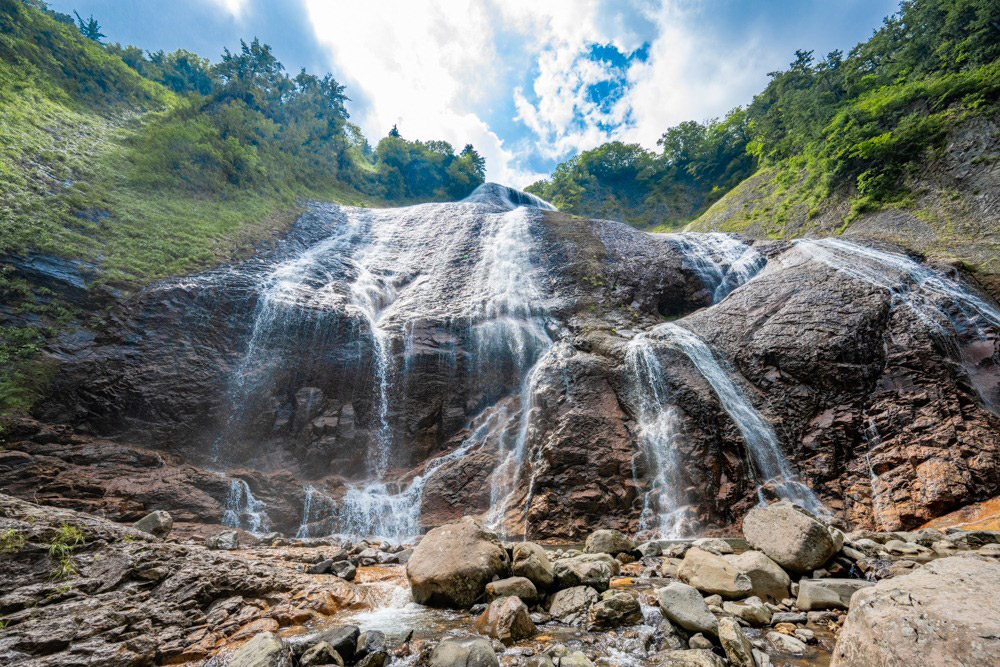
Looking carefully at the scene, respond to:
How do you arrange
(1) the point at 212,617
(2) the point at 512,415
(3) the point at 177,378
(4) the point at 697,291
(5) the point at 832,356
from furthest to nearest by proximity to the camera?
1. (4) the point at 697,291
2. (2) the point at 512,415
3. (3) the point at 177,378
4. (5) the point at 832,356
5. (1) the point at 212,617

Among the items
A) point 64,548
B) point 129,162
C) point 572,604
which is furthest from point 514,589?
point 129,162

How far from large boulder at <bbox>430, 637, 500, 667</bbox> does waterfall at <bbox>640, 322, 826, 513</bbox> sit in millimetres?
7408

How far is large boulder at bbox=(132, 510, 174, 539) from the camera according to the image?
673cm

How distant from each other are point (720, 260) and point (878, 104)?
938cm

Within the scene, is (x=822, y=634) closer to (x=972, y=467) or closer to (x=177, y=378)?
(x=972, y=467)

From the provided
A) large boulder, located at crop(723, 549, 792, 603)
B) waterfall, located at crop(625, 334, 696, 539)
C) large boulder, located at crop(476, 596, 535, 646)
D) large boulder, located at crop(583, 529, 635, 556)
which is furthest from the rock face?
waterfall, located at crop(625, 334, 696, 539)

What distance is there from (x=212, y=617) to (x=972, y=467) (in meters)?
12.7

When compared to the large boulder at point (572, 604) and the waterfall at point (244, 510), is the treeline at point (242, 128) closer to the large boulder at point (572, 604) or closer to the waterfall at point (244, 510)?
the waterfall at point (244, 510)

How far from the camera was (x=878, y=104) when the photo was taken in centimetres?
1694

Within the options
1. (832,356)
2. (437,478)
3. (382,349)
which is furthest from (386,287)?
(832,356)

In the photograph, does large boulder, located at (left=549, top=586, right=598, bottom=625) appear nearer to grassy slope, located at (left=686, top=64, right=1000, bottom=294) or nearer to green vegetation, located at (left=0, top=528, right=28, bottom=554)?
green vegetation, located at (left=0, top=528, right=28, bottom=554)

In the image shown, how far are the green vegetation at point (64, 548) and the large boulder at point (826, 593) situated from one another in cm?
782

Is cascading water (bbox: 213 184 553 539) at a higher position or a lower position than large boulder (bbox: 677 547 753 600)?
higher

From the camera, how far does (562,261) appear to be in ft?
60.9
